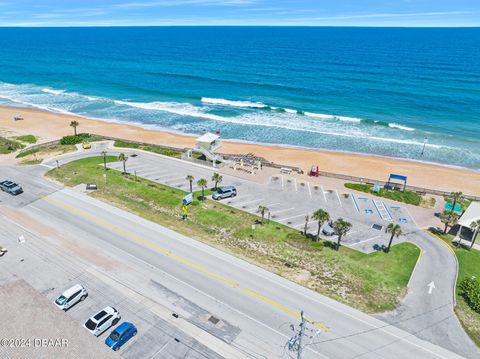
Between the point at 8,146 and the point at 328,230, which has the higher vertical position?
the point at 328,230

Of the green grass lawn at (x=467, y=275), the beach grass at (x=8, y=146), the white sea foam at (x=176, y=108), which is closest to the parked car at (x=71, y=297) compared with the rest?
the green grass lawn at (x=467, y=275)

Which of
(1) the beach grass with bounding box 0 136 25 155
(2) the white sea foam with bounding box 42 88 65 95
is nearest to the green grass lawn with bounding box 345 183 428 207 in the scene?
(1) the beach grass with bounding box 0 136 25 155

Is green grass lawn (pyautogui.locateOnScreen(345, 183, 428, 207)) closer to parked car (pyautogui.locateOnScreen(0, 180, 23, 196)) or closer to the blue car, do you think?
the blue car

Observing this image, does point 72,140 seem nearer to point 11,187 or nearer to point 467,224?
point 11,187

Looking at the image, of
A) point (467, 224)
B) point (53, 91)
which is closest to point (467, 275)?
point (467, 224)

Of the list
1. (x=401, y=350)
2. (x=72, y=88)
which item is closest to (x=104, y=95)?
(x=72, y=88)

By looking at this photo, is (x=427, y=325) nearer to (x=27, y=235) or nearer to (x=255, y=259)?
(x=255, y=259)

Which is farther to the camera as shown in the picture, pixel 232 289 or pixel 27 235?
pixel 27 235
